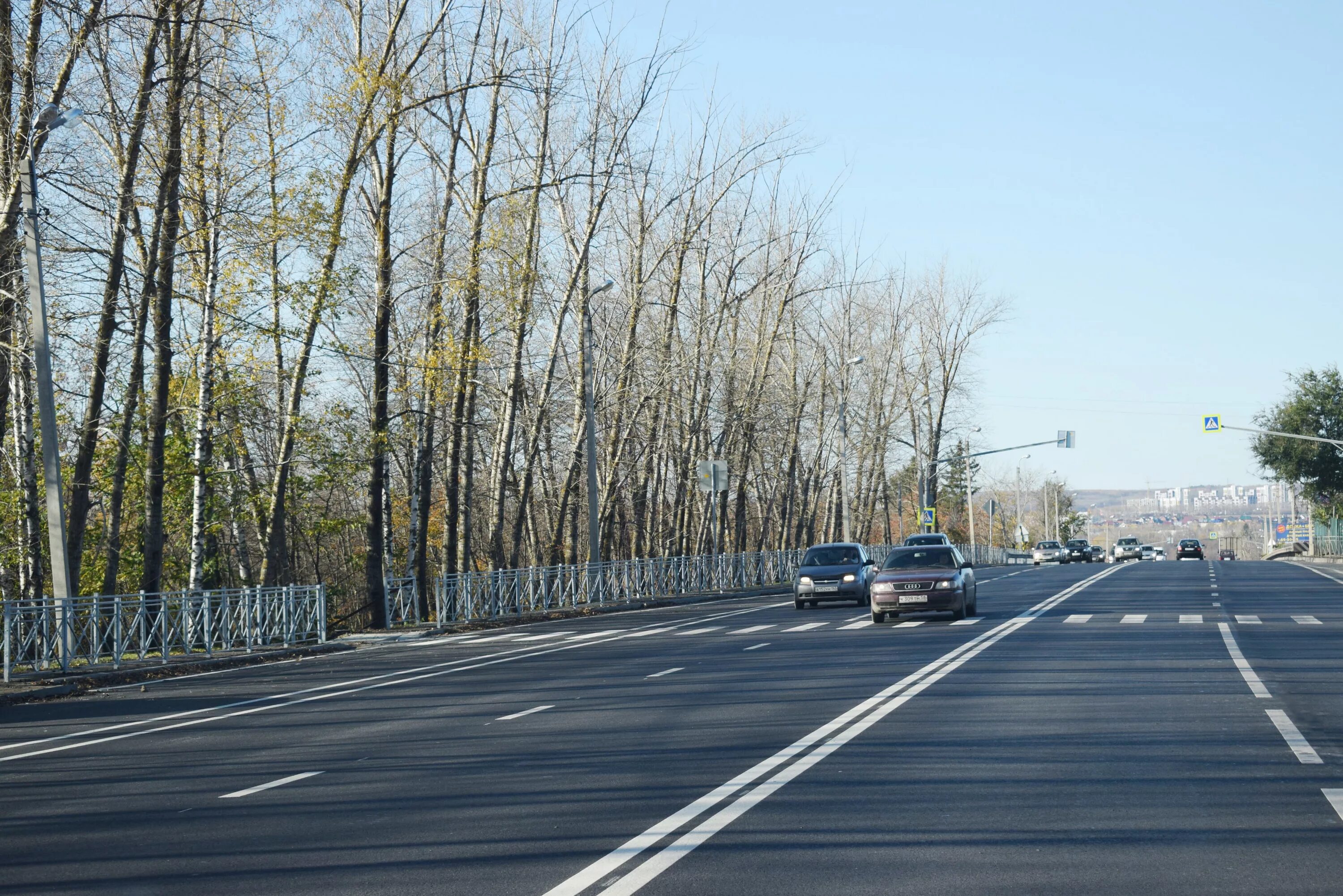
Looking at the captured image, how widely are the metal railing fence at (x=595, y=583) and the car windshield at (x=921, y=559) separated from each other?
9368 mm

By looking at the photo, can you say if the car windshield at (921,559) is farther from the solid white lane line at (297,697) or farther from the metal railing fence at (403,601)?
the metal railing fence at (403,601)

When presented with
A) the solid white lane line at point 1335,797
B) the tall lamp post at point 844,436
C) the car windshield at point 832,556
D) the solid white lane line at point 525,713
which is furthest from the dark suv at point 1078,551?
the solid white lane line at point 1335,797

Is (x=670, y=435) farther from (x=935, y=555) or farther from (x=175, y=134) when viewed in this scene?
(x=175, y=134)

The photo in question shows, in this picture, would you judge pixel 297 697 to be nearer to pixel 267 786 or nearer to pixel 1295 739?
pixel 267 786

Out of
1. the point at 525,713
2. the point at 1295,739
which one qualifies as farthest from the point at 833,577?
the point at 1295,739

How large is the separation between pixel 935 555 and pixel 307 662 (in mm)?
12673

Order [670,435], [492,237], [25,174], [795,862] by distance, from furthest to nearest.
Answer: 1. [670,435]
2. [492,237]
3. [25,174]
4. [795,862]

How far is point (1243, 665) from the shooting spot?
17812mm

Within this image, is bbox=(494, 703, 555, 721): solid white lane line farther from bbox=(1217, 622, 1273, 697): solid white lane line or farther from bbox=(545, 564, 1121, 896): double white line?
bbox=(1217, 622, 1273, 697): solid white lane line

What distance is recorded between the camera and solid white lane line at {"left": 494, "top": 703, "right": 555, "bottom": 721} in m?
14.1

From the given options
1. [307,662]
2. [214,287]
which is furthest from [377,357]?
[307,662]

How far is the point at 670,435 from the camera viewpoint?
2306 inches

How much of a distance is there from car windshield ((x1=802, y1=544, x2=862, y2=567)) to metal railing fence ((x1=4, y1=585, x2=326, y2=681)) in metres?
14.8

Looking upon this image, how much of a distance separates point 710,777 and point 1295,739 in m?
4.80
